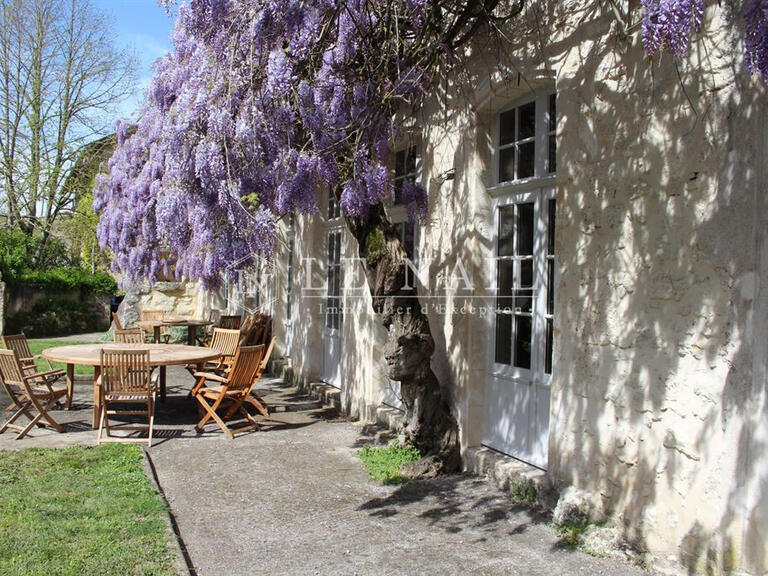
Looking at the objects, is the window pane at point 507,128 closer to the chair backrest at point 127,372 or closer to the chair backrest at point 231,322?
the chair backrest at point 127,372

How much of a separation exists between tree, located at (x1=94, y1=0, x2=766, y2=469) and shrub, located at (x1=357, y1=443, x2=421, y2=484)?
17cm

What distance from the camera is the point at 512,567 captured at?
378 centimetres

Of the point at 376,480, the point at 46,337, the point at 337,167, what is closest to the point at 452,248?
the point at 337,167

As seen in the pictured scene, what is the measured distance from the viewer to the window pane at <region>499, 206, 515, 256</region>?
5477 mm

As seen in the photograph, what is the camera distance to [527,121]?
212 inches

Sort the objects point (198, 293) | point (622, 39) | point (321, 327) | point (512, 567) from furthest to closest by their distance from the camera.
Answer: point (198, 293) → point (321, 327) → point (622, 39) → point (512, 567)

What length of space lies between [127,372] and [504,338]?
149 inches

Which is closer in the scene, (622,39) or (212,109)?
(622,39)

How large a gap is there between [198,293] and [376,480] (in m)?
12.2

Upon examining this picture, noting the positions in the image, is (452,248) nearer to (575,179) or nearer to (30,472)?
(575,179)

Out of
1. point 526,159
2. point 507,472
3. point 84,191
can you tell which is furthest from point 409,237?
point 84,191

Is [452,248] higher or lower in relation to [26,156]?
lower

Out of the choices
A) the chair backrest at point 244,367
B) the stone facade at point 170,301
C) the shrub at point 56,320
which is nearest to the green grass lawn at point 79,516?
the chair backrest at point 244,367

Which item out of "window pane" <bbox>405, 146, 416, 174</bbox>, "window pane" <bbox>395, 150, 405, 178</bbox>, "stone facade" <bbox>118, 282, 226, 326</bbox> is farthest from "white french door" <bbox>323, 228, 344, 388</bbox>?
"stone facade" <bbox>118, 282, 226, 326</bbox>
